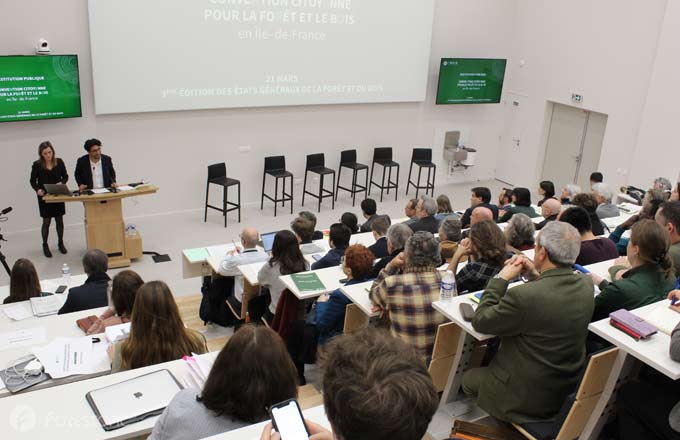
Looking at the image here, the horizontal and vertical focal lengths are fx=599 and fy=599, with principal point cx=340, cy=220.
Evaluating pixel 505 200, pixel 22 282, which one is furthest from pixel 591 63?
pixel 22 282

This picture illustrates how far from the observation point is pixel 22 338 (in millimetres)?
3711

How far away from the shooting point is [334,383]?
1.39 meters

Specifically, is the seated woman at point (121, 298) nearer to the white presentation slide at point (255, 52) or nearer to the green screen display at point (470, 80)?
the white presentation slide at point (255, 52)

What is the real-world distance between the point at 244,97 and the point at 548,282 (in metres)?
6.65

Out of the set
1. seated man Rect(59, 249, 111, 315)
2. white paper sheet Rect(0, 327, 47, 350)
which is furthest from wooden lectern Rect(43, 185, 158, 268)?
white paper sheet Rect(0, 327, 47, 350)

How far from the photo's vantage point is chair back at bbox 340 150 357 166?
32.8ft

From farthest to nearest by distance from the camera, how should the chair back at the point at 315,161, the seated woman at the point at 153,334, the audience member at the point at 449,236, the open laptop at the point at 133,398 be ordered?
1. the chair back at the point at 315,161
2. the audience member at the point at 449,236
3. the seated woman at the point at 153,334
4. the open laptop at the point at 133,398

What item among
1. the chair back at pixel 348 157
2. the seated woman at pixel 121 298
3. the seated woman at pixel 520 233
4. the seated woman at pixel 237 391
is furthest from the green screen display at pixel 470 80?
the seated woman at pixel 237 391

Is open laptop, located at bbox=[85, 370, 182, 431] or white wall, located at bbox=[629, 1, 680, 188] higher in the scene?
white wall, located at bbox=[629, 1, 680, 188]

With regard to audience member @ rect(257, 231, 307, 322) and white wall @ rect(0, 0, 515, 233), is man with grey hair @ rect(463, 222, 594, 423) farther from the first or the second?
white wall @ rect(0, 0, 515, 233)

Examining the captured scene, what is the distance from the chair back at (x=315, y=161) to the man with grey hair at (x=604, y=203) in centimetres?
415

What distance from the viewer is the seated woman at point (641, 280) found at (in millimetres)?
3479

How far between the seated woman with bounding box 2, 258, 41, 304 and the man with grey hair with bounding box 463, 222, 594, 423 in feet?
10.5

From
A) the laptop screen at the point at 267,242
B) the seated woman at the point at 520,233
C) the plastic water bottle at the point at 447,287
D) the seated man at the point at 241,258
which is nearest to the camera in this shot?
the plastic water bottle at the point at 447,287
